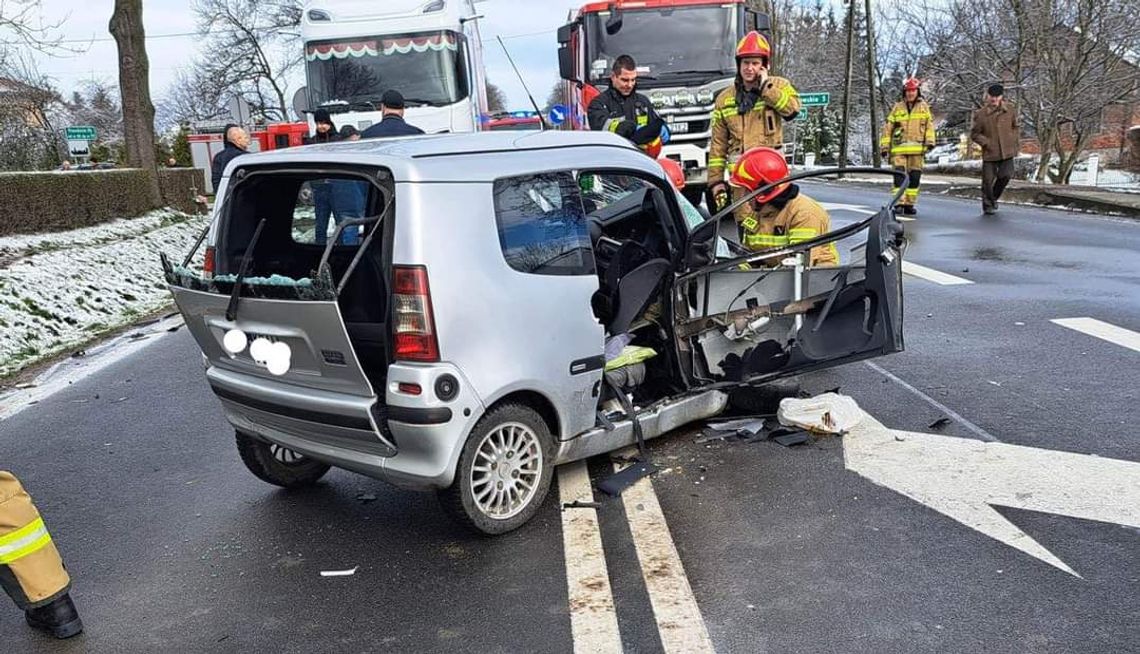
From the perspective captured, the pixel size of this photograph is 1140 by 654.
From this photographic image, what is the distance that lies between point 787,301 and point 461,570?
2392 millimetres

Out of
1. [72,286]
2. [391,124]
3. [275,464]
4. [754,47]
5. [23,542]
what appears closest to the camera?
[23,542]

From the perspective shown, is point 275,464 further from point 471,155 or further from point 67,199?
point 67,199

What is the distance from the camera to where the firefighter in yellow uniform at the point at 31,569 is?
3.11 m

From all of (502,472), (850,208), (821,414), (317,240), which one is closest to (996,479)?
(821,414)

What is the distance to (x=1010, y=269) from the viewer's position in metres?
9.34

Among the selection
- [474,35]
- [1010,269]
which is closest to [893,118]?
[1010,269]

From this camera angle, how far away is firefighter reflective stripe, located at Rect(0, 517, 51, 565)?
310 cm

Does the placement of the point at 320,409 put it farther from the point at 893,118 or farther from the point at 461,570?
the point at 893,118

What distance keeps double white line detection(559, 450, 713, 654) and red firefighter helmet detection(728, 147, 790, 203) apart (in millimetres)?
2203

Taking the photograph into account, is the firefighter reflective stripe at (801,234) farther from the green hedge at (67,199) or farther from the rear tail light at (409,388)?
the green hedge at (67,199)

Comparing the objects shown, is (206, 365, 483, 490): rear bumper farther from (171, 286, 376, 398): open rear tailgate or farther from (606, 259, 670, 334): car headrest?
(606, 259, 670, 334): car headrest

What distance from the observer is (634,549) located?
3588 mm

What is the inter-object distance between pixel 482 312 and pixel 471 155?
664 mm

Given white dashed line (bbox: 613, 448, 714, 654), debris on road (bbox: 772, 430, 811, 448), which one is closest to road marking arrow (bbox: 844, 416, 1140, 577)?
debris on road (bbox: 772, 430, 811, 448)
